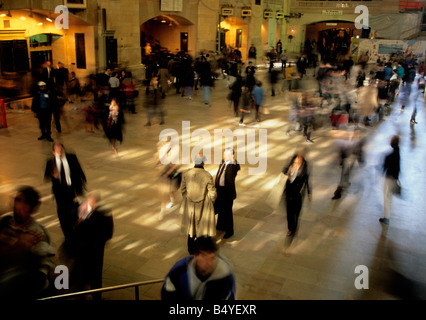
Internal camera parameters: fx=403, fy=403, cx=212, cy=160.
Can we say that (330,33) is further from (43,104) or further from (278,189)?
(278,189)

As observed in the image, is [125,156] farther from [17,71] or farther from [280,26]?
[280,26]

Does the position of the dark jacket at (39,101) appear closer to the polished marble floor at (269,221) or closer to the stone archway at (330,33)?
the polished marble floor at (269,221)

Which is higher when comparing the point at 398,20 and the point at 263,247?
the point at 398,20

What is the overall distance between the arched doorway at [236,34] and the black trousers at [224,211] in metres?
28.5

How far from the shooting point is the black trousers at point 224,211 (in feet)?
21.5

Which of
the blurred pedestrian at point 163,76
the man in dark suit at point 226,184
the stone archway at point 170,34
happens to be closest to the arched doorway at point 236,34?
the stone archway at point 170,34

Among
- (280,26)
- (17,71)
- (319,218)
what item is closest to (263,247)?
(319,218)

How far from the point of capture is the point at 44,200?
8.02m

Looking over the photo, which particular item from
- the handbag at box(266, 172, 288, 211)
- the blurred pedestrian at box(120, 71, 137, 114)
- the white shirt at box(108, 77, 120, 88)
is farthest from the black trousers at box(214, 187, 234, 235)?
the blurred pedestrian at box(120, 71, 137, 114)

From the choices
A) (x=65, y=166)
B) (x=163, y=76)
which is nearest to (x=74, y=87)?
(x=163, y=76)

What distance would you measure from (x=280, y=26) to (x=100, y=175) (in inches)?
1372

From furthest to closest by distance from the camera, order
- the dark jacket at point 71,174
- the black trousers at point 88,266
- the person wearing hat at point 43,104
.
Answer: the person wearing hat at point 43,104, the dark jacket at point 71,174, the black trousers at point 88,266

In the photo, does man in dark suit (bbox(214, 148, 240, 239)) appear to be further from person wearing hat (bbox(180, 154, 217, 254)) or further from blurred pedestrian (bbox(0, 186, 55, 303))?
blurred pedestrian (bbox(0, 186, 55, 303))

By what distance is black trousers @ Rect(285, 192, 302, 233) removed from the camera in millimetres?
6395
